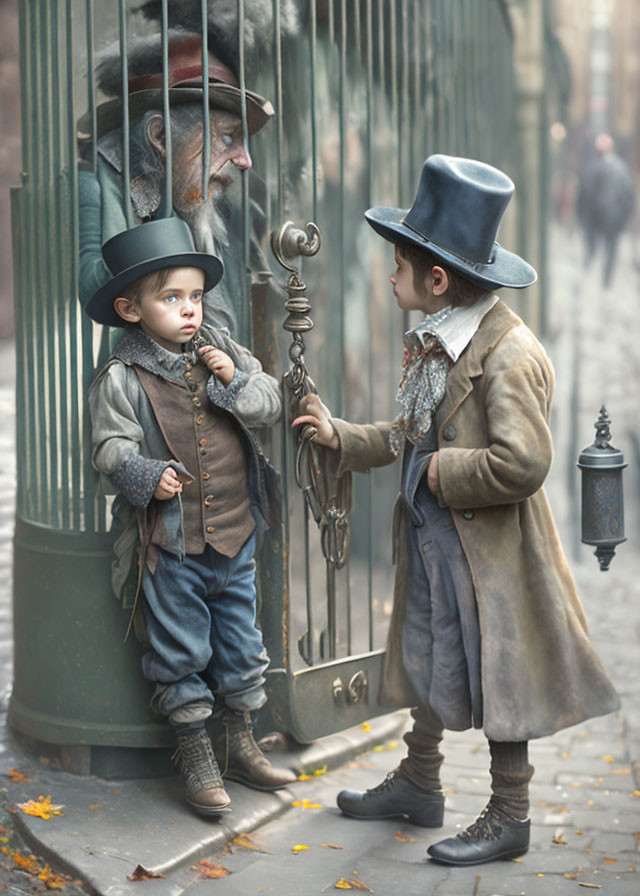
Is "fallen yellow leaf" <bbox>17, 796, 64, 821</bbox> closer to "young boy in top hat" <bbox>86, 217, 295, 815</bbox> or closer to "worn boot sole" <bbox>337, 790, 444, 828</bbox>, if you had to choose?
"young boy in top hat" <bbox>86, 217, 295, 815</bbox>

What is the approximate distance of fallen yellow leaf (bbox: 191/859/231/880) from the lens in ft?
12.4

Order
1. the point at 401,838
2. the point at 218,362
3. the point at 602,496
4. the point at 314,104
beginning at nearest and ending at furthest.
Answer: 1. the point at 218,362
2. the point at 401,838
3. the point at 602,496
4. the point at 314,104

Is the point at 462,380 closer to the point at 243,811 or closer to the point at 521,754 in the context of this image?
the point at 521,754

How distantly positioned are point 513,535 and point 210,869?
54.1 inches

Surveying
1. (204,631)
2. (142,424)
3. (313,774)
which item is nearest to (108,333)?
(142,424)

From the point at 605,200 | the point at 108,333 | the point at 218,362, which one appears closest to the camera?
the point at 218,362

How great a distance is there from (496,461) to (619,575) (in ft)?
16.1

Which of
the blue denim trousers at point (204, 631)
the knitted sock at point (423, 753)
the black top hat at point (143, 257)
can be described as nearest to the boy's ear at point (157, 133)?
the black top hat at point (143, 257)

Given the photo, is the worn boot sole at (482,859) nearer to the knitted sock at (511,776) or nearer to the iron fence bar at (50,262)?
the knitted sock at (511,776)

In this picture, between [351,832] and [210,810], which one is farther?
[351,832]

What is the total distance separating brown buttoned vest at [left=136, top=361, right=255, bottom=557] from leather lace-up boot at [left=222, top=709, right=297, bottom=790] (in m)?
0.64

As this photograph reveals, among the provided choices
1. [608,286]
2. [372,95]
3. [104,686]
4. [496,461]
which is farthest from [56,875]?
[608,286]

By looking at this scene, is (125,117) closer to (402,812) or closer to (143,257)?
(143,257)

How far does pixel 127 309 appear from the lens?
3.82m
